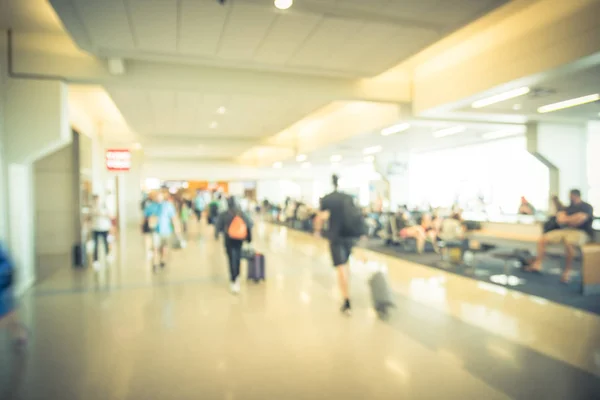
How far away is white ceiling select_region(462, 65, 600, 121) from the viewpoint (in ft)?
25.1

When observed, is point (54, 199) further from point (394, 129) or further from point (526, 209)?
point (526, 209)

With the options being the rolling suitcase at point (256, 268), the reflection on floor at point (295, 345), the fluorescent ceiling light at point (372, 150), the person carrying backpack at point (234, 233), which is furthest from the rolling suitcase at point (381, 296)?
the fluorescent ceiling light at point (372, 150)

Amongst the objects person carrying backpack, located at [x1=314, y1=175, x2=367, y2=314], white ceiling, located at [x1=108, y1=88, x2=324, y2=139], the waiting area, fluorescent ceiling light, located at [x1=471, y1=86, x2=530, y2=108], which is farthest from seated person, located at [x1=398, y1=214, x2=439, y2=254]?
person carrying backpack, located at [x1=314, y1=175, x2=367, y2=314]

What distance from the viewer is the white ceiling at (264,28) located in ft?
17.3

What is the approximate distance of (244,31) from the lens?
6047 mm

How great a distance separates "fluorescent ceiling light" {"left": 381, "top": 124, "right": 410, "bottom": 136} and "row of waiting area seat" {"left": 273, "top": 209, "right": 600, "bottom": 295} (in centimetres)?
276

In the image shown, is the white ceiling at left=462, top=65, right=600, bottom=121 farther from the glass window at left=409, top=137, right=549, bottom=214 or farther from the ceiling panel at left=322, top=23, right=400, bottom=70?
the glass window at left=409, top=137, right=549, bottom=214

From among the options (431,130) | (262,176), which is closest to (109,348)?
(431,130)

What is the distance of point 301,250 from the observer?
1224cm

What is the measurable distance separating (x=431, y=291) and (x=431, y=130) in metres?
8.62

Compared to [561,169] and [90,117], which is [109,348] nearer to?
[90,117]

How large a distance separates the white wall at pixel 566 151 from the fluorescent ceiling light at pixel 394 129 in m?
4.24

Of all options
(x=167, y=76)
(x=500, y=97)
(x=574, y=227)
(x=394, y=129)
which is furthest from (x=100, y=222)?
(x=574, y=227)

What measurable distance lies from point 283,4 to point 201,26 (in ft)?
4.54
